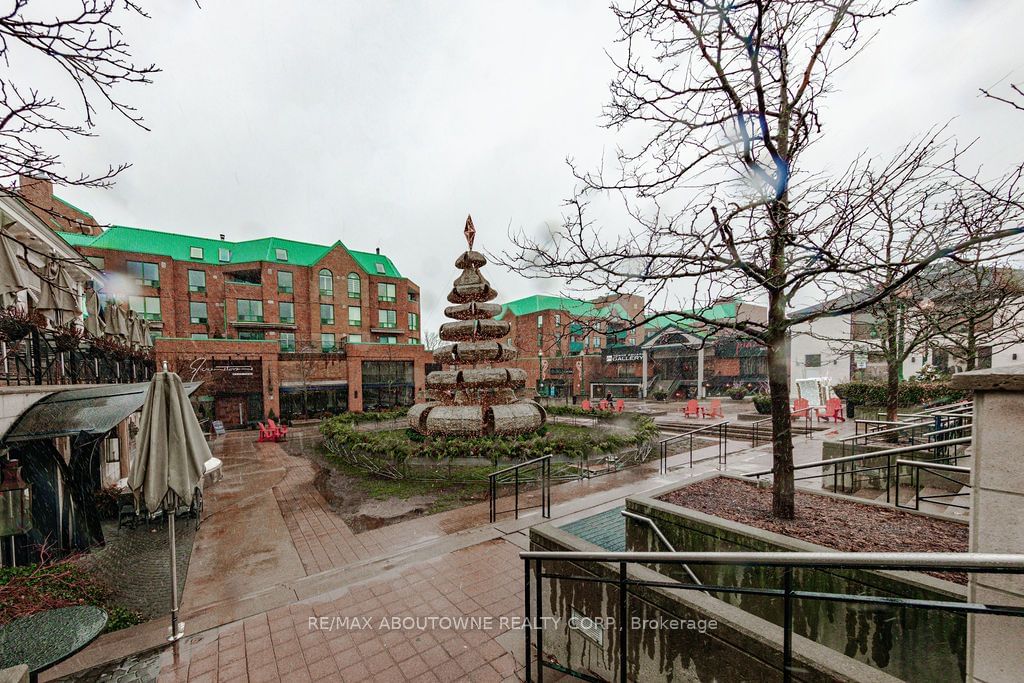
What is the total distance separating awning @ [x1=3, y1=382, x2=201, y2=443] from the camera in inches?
225

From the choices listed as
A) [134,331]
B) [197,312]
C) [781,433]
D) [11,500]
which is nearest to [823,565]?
[781,433]

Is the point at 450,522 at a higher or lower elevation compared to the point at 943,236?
lower

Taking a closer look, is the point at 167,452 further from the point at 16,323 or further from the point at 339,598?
the point at 16,323

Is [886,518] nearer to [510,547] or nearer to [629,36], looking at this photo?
[510,547]

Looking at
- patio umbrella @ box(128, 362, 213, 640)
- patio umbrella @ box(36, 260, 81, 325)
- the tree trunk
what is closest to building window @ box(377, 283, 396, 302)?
patio umbrella @ box(36, 260, 81, 325)

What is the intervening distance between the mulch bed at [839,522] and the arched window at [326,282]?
36929 mm

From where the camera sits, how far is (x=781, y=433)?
481 centimetres

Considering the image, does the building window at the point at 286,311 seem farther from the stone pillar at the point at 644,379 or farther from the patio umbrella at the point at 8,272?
the stone pillar at the point at 644,379

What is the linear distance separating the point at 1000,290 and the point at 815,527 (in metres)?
6.37

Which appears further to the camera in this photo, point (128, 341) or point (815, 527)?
point (128, 341)

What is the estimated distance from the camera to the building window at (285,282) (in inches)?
1363

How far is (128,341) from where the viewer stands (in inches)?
559

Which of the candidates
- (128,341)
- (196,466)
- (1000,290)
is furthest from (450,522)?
(128,341)

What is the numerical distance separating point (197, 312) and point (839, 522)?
41.4 m
